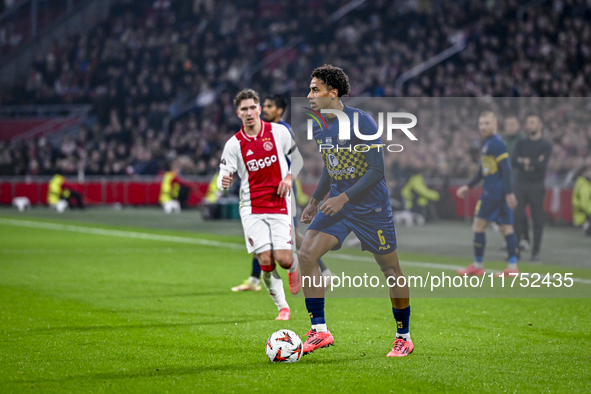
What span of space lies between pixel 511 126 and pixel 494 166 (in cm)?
148

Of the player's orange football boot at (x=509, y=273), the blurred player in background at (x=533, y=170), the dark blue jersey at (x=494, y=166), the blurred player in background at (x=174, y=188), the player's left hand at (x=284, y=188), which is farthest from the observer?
the blurred player in background at (x=174, y=188)

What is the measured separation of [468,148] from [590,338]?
8528mm

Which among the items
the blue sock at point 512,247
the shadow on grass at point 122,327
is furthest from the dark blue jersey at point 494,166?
the shadow on grass at point 122,327

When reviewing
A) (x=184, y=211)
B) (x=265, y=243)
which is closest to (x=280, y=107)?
(x=265, y=243)

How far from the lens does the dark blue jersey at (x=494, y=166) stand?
33.7 feet

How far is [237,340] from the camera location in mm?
6320

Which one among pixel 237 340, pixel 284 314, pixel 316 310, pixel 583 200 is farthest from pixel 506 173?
pixel 583 200

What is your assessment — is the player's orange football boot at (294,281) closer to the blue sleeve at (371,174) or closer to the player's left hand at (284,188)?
the player's left hand at (284,188)

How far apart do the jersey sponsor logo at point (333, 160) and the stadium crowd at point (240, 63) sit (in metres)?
12.1

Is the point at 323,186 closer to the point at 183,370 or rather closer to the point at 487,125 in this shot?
the point at 183,370

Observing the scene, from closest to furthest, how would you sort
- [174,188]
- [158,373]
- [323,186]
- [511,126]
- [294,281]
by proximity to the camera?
[158,373] < [323,186] < [294,281] < [511,126] < [174,188]

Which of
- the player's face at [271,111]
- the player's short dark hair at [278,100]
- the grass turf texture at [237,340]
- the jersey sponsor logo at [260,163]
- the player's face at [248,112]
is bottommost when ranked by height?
the grass turf texture at [237,340]

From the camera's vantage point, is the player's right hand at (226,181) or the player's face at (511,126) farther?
the player's face at (511,126)

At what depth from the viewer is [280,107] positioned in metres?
8.38
